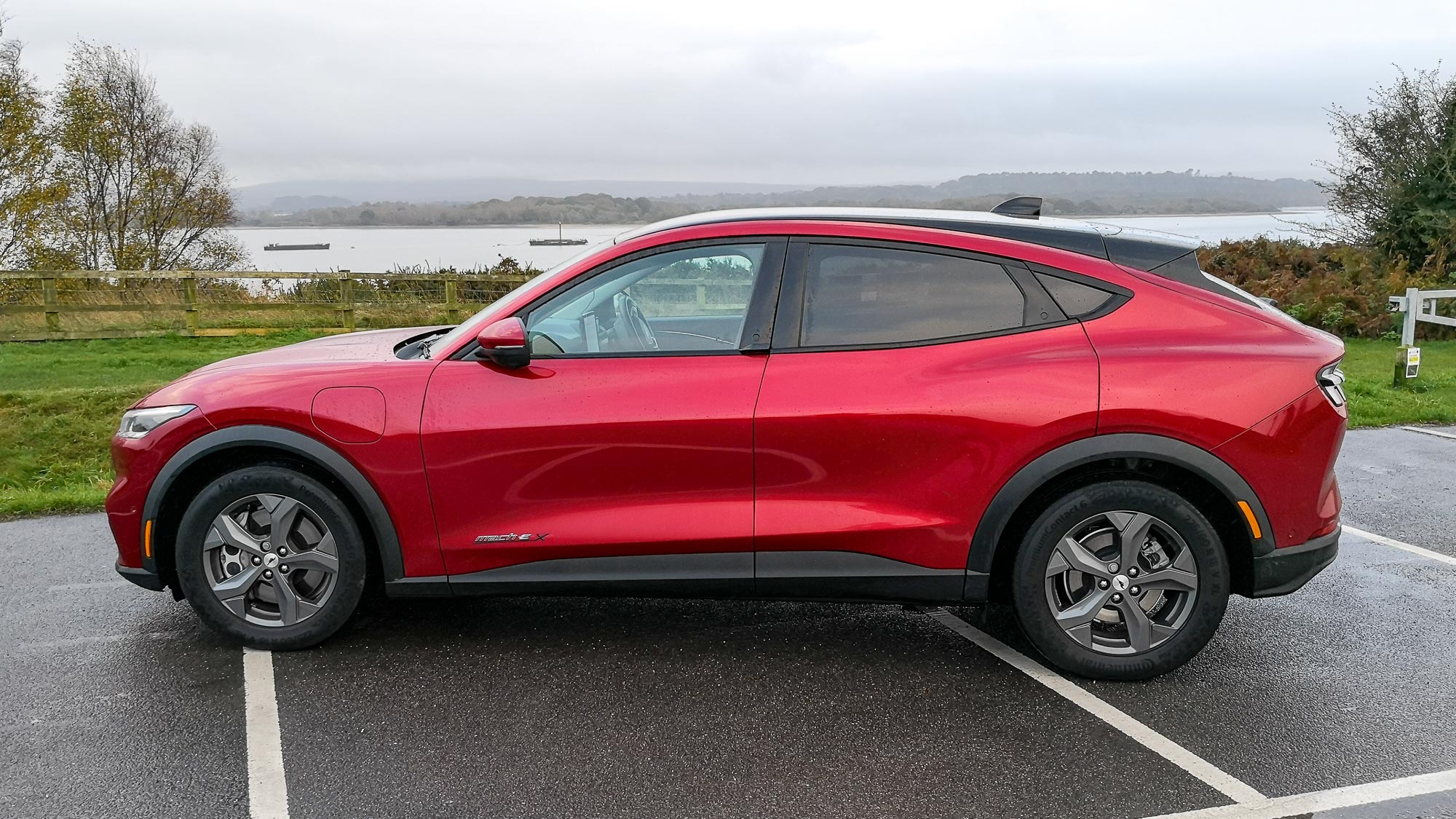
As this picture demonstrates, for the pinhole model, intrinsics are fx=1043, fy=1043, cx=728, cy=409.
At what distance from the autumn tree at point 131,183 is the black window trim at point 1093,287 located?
31.4 metres

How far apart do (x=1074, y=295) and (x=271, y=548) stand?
10.4 ft

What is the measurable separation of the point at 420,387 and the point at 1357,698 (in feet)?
11.7

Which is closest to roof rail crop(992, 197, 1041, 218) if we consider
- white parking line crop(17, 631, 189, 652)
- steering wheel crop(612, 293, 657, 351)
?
steering wheel crop(612, 293, 657, 351)

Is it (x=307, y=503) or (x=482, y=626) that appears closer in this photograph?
(x=307, y=503)

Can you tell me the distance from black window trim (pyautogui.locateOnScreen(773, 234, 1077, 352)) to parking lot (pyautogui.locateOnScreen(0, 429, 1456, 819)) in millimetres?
1240

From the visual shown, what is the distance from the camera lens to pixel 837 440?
3.70 m

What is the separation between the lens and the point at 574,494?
3.81m

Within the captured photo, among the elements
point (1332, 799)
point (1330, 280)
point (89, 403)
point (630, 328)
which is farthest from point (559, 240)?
point (1330, 280)

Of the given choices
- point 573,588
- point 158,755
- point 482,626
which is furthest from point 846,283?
point 158,755

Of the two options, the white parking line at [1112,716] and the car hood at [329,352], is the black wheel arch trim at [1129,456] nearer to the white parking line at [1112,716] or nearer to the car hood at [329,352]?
the white parking line at [1112,716]

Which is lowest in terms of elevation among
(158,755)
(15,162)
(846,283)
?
(158,755)

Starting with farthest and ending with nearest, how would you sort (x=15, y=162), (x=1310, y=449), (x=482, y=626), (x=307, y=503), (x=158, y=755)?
(x=15, y=162) → (x=482, y=626) → (x=307, y=503) → (x=1310, y=449) → (x=158, y=755)

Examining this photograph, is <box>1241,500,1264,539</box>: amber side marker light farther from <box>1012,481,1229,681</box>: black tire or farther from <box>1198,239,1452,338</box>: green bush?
<box>1198,239,1452,338</box>: green bush

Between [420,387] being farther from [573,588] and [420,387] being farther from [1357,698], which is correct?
[1357,698]
